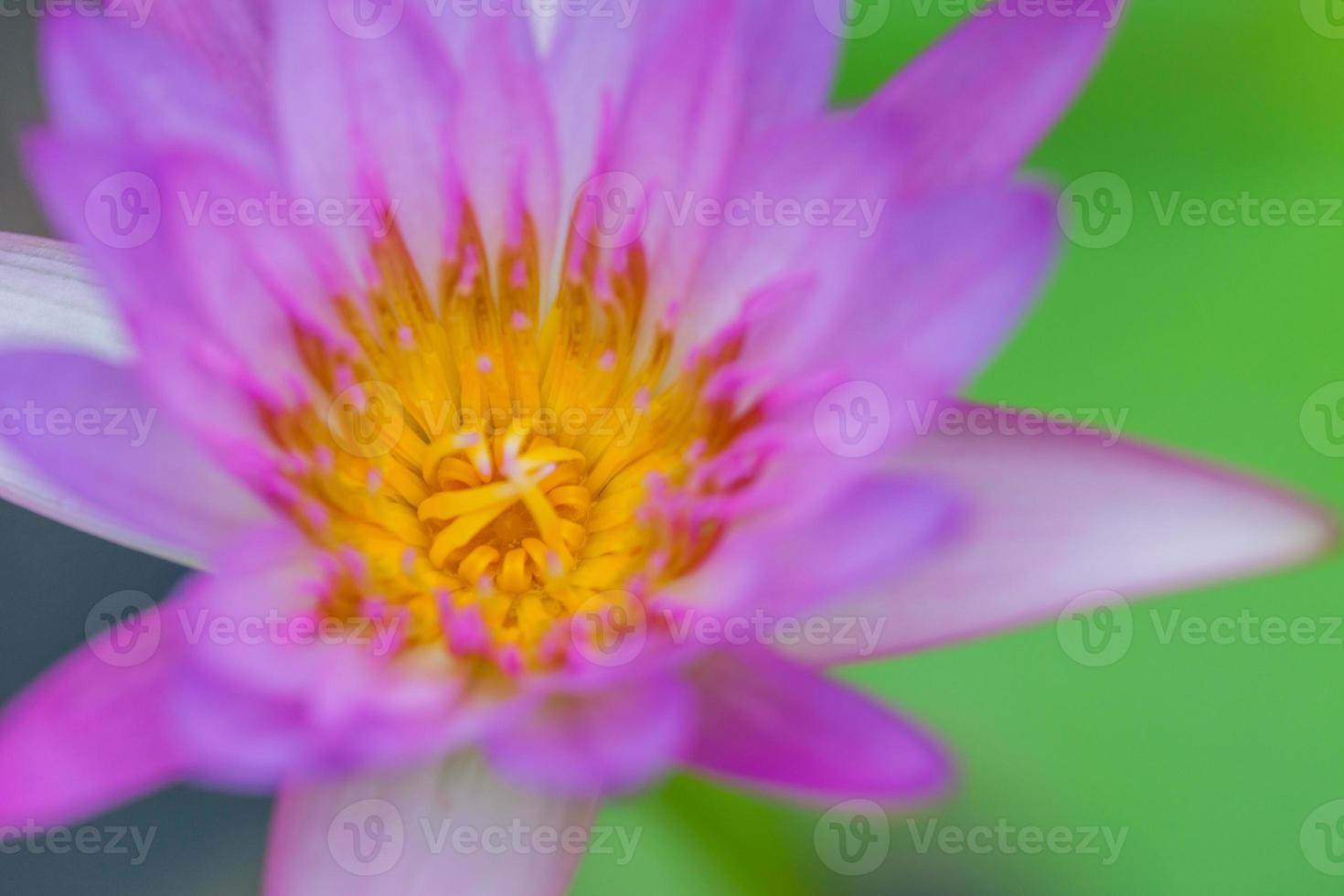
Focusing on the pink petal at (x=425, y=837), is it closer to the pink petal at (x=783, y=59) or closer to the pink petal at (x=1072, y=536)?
the pink petal at (x=1072, y=536)

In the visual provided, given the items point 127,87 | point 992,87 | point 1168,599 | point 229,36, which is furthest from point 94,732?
point 1168,599

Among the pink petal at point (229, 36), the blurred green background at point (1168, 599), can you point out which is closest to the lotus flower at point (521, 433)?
the pink petal at point (229, 36)

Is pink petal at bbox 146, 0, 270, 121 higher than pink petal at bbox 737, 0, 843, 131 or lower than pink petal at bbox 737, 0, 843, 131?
lower

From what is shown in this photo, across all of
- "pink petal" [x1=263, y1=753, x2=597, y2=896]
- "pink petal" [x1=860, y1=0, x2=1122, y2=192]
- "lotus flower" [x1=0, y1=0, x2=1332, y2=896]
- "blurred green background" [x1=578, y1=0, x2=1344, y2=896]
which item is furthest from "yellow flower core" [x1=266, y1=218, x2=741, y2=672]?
"blurred green background" [x1=578, y1=0, x2=1344, y2=896]

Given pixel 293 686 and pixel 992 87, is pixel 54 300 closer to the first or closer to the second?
pixel 293 686

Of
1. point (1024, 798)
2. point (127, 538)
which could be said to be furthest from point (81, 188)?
point (1024, 798)

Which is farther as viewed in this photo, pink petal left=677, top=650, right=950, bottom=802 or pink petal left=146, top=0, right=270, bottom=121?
pink petal left=146, top=0, right=270, bottom=121

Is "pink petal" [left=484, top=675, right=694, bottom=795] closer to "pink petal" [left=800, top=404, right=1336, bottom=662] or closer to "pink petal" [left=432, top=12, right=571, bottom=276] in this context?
"pink petal" [left=800, top=404, right=1336, bottom=662]
